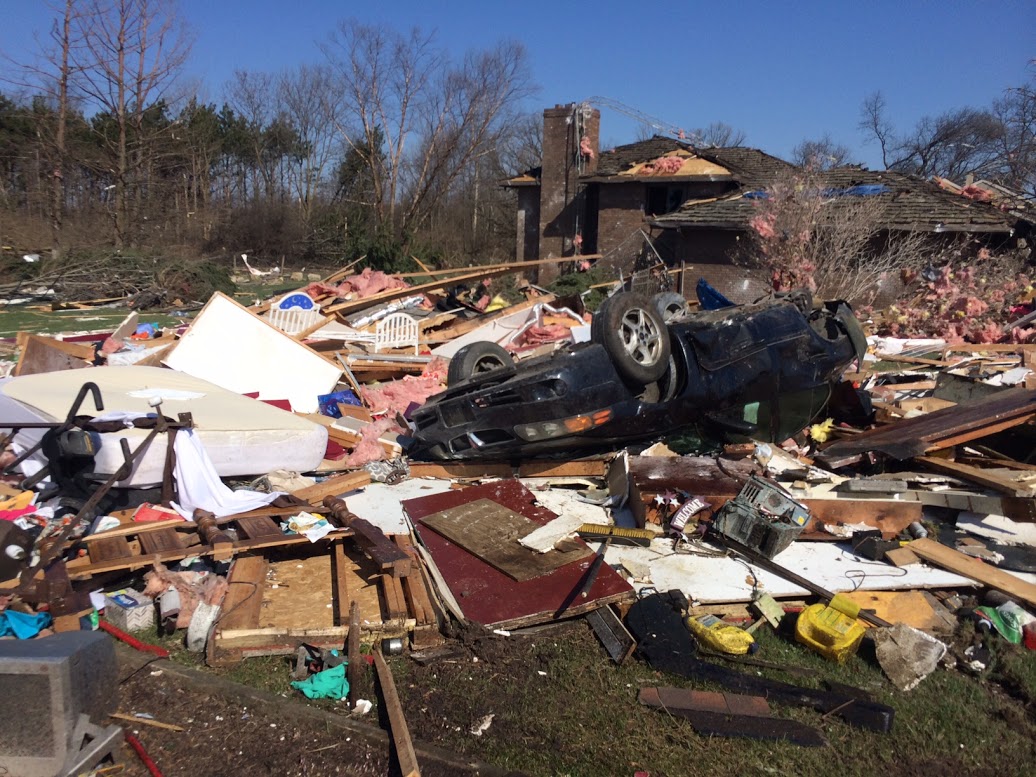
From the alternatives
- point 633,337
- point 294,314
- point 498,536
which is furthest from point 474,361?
point 294,314

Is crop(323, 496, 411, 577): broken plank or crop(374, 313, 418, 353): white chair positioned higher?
crop(374, 313, 418, 353): white chair

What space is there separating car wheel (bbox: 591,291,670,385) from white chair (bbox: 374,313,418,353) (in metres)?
5.81

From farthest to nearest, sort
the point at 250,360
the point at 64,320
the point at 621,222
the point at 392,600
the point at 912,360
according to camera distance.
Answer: the point at 621,222 < the point at 64,320 < the point at 912,360 < the point at 250,360 < the point at 392,600

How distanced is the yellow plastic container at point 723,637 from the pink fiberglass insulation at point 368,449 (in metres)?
3.97

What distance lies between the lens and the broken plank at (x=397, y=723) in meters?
3.09

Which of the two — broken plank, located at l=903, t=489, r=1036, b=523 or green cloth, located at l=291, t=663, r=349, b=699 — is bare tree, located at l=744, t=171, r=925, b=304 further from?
green cloth, located at l=291, t=663, r=349, b=699

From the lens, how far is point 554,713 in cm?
365

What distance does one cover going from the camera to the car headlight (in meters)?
6.25

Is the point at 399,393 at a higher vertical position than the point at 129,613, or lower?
higher

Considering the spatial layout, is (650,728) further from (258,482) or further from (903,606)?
(258,482)

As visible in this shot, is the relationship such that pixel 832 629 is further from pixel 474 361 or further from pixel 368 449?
pixel 368 449

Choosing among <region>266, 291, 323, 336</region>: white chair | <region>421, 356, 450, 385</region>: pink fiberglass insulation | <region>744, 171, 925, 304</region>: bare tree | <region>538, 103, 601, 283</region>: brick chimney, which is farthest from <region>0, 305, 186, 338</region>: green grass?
<region>538, 103, 601, 283</region>: brick chimney

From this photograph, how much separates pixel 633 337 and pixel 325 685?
12.9ft

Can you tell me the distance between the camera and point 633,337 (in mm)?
6512
